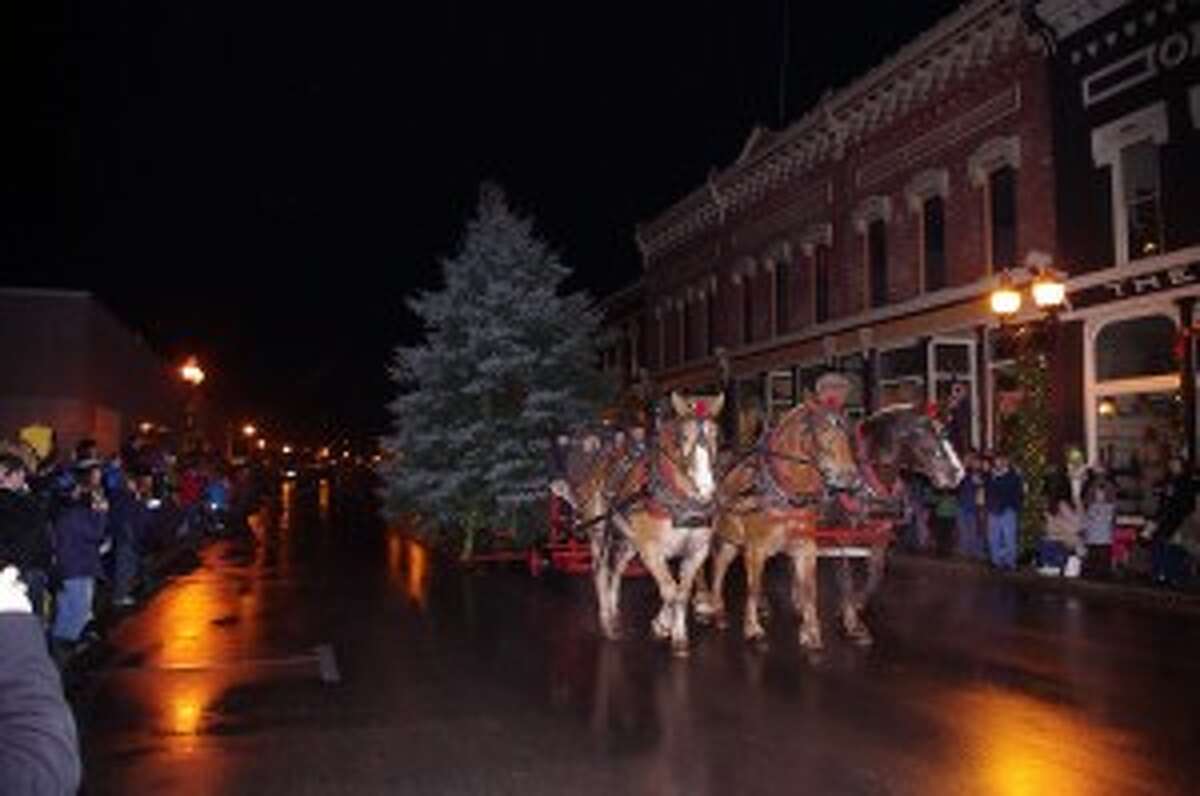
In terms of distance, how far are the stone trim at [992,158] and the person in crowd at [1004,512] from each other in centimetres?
736

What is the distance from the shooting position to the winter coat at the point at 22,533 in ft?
12.4

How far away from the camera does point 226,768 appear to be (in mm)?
7465

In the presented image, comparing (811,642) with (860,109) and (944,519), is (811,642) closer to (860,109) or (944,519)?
(944,519)

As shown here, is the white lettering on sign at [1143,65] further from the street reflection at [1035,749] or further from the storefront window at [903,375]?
the street reflection at [1035,749]

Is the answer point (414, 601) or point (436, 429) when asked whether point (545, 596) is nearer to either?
point (414, 601)

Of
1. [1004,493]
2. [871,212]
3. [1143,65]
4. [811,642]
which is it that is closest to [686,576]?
[811,642]

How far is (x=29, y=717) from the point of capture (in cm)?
245

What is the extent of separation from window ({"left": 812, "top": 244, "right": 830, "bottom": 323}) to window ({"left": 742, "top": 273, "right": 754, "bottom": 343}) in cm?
386

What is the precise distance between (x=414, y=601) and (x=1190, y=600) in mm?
9853

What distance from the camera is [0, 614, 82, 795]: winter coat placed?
236 centimetres

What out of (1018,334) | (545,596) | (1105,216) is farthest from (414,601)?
(1105,216)

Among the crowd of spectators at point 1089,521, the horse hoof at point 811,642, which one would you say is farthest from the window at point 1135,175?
the horse hoof at point 811,642

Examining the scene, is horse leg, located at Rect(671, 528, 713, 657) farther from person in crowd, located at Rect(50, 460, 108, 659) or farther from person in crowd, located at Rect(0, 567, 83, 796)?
person in crowd, located at Rect(0, 567, 83, 796)

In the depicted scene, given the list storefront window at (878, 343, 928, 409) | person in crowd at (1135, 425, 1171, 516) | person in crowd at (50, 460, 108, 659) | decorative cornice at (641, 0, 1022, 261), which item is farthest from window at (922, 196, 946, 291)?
Answer: person in crowd at (50, 460, 108, 659)
